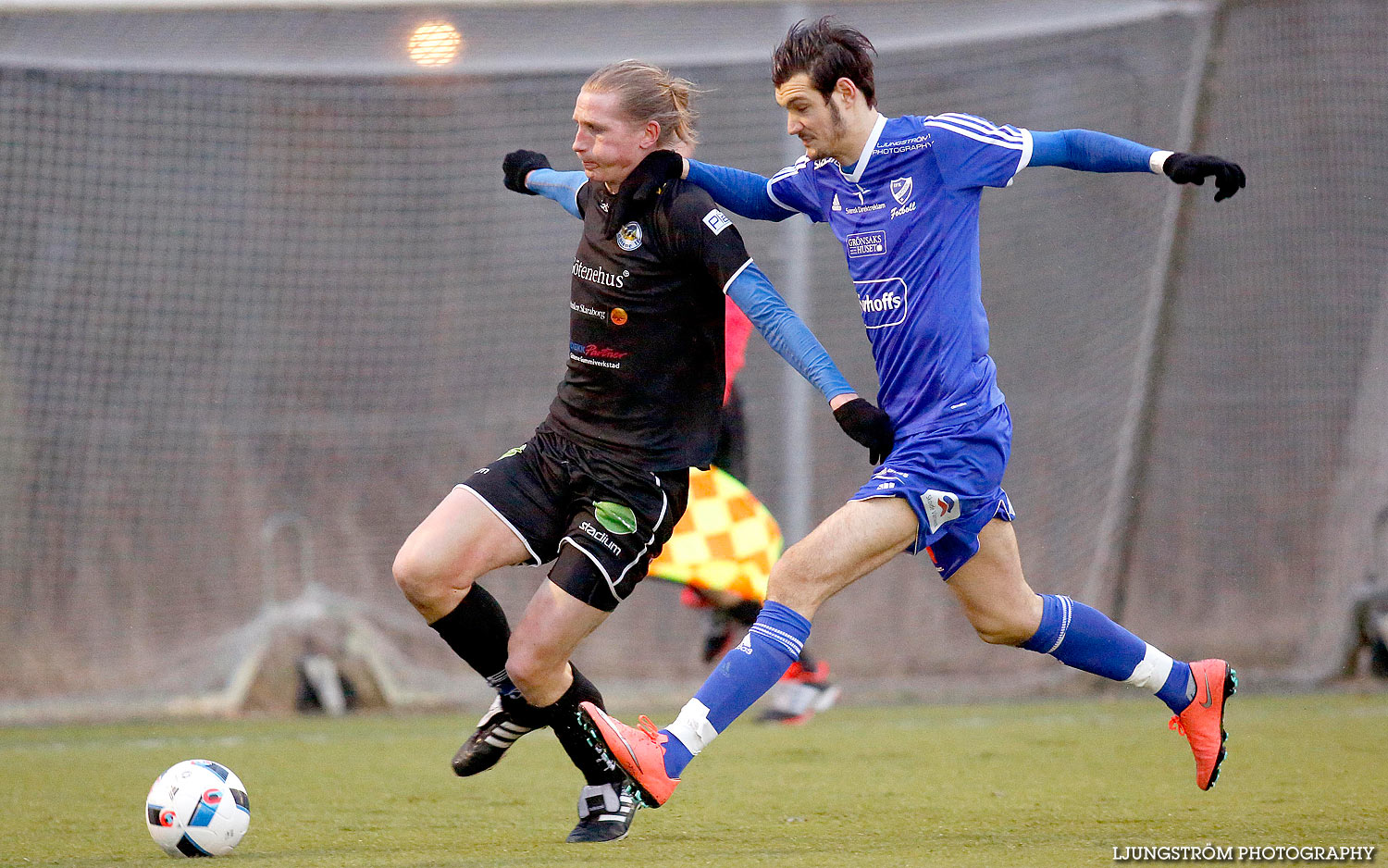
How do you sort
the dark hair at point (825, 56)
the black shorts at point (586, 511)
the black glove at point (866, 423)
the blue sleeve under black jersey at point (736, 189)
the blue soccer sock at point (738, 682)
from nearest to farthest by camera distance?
the blue soccer sock at point (738, 682) < the black glove at point (866, 423) < the dark hair at point (825, 56) < the black shorts at point (586, 511) < the blue sleeve under black jersey at point (736, 189)

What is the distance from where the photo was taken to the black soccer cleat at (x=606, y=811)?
3619 millimetres

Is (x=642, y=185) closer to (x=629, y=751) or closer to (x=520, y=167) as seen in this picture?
(x=520, y=167)

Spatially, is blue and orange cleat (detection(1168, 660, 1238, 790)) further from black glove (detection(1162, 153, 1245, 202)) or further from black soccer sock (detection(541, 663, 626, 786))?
black soccer sock (detection(541, 663, 626, 786))

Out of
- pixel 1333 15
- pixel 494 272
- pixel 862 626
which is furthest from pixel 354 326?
pixel 1333 15

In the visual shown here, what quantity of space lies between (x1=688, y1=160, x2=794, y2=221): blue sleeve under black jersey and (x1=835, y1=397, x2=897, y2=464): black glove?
75 cm

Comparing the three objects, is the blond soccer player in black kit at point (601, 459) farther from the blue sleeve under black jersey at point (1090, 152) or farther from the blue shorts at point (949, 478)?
the blue sleeve under black jersey at point (1090, 152)

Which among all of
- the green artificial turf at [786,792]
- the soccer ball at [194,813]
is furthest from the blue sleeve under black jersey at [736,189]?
the soccer ball at [194,813]

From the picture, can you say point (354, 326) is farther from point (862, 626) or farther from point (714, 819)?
point (714, 819)

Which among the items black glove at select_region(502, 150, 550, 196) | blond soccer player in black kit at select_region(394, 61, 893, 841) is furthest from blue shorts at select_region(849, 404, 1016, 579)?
black glove at select_region(502, 150, 550, 196)

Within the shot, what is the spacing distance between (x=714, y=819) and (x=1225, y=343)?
5017mm

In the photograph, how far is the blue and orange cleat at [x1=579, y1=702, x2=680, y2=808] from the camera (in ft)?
10.2

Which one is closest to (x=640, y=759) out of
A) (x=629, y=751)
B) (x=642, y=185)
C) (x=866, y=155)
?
(x=629, y=751)

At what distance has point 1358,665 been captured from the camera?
7.30m

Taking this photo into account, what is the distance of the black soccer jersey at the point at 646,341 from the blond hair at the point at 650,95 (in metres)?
0.18
